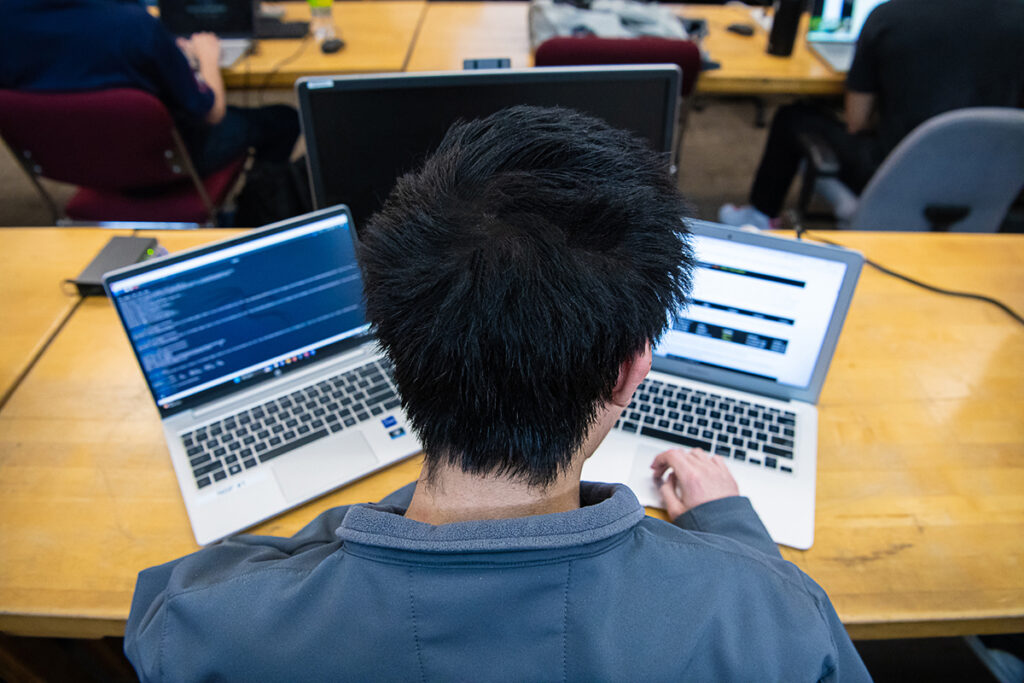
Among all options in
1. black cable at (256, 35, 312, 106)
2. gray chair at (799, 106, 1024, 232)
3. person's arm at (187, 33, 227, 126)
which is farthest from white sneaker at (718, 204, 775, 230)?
person's arm at (187, 33, 227, 126)

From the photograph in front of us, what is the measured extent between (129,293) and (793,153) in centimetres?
245

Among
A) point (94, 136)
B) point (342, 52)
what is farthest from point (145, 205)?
point (342, 52)

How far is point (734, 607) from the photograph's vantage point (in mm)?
538

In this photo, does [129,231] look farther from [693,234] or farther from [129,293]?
[693,234]

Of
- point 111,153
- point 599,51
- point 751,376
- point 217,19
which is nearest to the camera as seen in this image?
point 751,376

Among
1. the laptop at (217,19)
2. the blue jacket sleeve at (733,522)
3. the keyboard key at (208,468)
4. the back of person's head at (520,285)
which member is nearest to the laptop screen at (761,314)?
the blue jacket sleeve at (733,522)

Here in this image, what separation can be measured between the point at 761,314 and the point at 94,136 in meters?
1.71

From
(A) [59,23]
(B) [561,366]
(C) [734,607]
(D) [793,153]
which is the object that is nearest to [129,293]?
(B) [561,366]

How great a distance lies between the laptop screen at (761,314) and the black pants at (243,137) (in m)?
1.77

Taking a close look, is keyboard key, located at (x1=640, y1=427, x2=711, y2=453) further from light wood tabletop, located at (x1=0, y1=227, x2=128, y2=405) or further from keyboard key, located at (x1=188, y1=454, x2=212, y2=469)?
light wood tabletop, located at (x1=0, y1=227, x2=128, y2=405)

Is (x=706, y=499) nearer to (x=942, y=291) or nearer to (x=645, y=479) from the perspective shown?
(x=645, y=479)

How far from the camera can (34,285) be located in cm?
124

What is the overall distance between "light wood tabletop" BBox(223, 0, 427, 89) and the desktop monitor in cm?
123

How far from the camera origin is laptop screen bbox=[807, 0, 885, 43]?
235 cm
